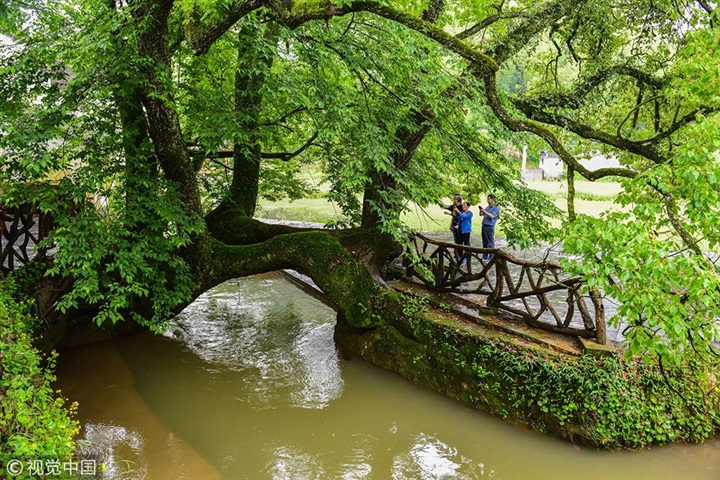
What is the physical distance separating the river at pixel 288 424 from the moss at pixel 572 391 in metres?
0.21

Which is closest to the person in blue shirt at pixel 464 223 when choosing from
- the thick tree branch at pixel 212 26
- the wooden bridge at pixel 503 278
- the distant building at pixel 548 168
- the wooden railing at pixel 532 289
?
the wooden railing at pixel 532 289

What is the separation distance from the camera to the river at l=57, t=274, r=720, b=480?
6199mm

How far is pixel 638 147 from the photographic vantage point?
666 cm

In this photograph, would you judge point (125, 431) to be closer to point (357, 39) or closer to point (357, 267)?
point (357, 267)

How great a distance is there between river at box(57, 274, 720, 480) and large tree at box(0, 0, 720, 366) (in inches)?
50.1

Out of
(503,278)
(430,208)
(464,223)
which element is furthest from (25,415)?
(430,208)

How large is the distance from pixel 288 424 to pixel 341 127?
4.49 meters

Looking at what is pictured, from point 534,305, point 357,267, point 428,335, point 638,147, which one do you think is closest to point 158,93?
point 357,267

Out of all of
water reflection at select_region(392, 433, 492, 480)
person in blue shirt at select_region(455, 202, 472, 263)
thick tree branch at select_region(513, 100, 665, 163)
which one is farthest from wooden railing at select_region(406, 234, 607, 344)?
water reflection at select_region(392, 433, 492, 480)

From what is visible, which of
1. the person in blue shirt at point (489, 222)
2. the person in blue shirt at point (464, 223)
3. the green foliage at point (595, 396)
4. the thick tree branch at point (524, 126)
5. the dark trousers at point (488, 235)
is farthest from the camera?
the dark trousers at point (488, 235)

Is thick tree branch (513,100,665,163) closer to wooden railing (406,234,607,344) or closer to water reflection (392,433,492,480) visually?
wooden railing (406,234,607,344)

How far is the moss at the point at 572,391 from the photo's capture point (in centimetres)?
648

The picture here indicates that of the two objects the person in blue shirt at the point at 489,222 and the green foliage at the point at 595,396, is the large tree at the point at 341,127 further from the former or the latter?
the person in blue shirt at the point at 489,222

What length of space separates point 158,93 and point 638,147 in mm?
6535
